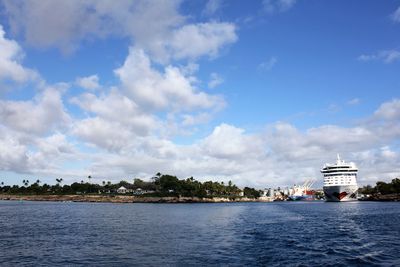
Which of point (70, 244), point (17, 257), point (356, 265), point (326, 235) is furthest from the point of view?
point (326, 235)

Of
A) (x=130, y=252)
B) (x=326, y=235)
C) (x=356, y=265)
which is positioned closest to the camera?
(x=356, y=265)

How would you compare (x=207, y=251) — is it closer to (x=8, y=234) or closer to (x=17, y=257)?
(x=17, y=257)

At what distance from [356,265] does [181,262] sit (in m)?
16.5

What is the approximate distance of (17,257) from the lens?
41.7 metres

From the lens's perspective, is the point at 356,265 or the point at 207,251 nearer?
the point at 356,265

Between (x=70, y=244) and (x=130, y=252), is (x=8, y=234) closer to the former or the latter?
(x=70, y=244)

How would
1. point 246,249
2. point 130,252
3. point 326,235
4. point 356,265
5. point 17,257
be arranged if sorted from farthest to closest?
point 326,235
point 246,249
point 130,252
point 17,257
point 356,265

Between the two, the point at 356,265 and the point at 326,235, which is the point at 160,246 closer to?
the point at 356,265

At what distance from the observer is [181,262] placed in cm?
3859

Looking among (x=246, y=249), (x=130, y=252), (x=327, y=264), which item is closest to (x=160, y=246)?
(x=130, y=252)

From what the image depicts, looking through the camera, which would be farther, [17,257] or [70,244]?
[70,244]

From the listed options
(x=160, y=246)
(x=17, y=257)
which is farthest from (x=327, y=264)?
(x=17, y=257)

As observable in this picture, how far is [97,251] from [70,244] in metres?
8.28

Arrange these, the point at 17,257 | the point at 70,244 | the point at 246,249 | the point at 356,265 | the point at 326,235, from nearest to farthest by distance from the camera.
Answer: the point at 356,265
the point at 17,257
the point at 246,249
the point at 70,244
the point at 326,235
